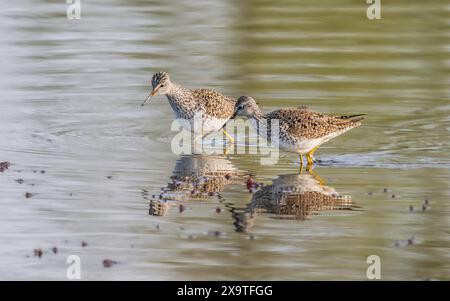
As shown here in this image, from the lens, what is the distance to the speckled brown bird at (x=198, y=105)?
1585cm

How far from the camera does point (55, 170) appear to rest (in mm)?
13320

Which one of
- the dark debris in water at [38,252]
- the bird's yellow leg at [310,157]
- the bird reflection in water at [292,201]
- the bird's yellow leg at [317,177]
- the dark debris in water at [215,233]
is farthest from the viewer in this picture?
the bird's yellow leg at [310,157]

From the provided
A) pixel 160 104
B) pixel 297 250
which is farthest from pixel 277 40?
pixel 297 250

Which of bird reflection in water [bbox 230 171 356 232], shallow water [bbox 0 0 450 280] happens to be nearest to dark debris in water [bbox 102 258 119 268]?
shallow water [bbox 0 0 450 280]

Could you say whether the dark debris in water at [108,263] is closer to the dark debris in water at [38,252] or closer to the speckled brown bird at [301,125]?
the dark debris in water at [38,252]

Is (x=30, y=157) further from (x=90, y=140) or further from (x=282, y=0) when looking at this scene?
(x=282, y=0)

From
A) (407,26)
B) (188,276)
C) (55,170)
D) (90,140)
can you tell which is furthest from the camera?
(407,26)

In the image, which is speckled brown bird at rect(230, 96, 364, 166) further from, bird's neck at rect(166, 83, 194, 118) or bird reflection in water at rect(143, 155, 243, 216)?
bird's neck at rect(166, 83, 194, 118)

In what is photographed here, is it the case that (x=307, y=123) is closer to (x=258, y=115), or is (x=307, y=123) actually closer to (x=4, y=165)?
(x=258, y=115)

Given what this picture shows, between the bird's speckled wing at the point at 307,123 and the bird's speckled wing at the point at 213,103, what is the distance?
1751 mm

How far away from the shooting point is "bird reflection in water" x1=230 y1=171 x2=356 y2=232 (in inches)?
443

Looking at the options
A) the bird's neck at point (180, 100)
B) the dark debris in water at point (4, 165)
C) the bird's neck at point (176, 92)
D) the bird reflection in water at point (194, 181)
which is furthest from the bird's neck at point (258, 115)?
the dark debris in water at point (4, 165)

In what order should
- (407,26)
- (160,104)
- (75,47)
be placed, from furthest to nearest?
(407,26), (75,47), (160,104)

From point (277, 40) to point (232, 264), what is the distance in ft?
44.8
